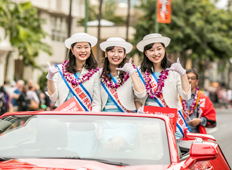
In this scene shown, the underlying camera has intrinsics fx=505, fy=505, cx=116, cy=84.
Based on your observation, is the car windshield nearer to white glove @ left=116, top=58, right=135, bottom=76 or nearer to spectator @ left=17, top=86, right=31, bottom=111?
white glove @ left=116, top=58, right=135, bottom=76

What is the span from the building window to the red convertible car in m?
34.4

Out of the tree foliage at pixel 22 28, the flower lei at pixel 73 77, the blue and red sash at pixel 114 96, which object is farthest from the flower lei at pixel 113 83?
the tree foliage at pixel 22 28

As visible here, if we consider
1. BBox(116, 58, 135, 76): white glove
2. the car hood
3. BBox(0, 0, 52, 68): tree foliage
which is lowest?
the car hood

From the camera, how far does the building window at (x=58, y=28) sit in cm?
3834

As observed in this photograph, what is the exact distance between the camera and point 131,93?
5801mm

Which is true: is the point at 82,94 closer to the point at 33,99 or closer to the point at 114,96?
the point at 114,96

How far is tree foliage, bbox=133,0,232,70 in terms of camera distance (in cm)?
3656

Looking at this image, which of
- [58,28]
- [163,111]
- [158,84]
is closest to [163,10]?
[58,28]

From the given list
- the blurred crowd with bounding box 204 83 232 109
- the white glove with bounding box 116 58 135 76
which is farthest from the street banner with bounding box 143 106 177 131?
the blurred crowd with bounding box 204 83 232 109

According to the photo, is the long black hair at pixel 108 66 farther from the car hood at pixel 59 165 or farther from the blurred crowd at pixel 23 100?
the blurred crowd at pixel 23 100

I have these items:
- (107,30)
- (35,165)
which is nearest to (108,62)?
(35,165)

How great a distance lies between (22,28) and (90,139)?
22.0 m

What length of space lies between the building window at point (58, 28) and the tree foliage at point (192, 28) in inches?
227

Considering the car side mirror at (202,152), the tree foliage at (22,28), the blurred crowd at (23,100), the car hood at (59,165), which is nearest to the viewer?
the car hood at (59,165)
